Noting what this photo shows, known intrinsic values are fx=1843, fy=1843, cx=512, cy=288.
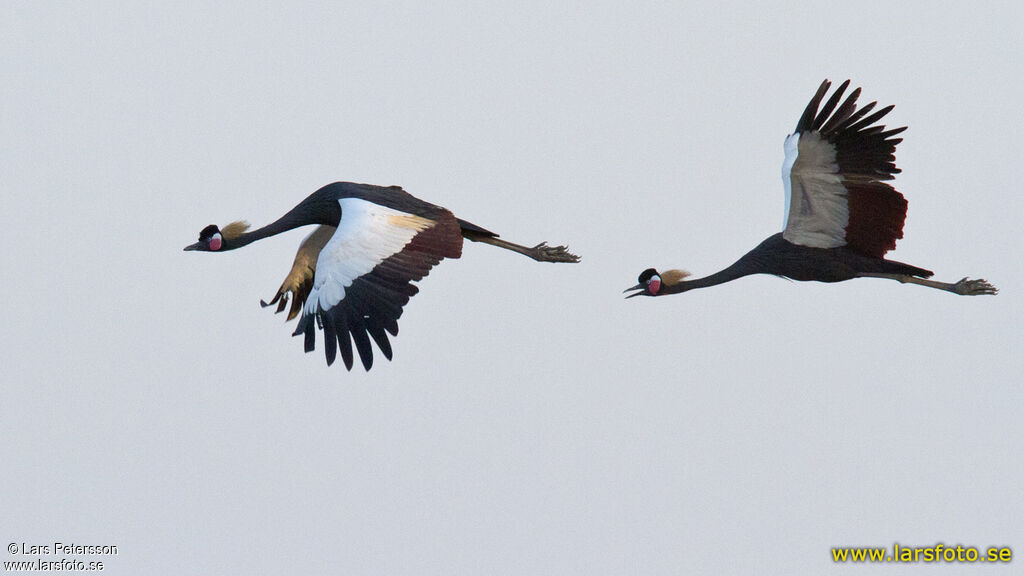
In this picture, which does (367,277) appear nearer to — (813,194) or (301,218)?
(301,218)

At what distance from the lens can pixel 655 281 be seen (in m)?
16.3

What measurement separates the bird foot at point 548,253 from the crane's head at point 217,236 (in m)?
2.75

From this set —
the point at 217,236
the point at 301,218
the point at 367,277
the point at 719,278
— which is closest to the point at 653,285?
the point at 719,278

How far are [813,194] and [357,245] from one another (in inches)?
153

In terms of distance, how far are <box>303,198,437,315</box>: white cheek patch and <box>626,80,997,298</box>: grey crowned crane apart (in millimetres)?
2270

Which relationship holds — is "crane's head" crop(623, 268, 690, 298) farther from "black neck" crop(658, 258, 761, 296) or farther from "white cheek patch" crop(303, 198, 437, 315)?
"white cheek patch" crop(303, 198, 437, 315)

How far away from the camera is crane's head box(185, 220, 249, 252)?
57.3ft

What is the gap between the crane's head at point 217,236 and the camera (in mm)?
17453

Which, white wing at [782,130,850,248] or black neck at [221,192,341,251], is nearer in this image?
white wing at [782,130,850,248]

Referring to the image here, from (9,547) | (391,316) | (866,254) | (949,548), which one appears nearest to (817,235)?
(866,254)

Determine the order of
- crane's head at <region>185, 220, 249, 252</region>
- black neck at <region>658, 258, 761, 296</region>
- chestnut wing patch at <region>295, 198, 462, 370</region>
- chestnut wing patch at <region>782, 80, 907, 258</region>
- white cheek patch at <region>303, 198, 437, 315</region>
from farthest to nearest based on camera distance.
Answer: crane's head at <region>185, 220, 249, 252</region>, black neck at <region>658, 258, 761, 296</region>, chestnut wing patch at <region>782, 80, 907, 258</region>, white cheek patch at <region>303, 198, 437, 315</region>, chestnut wing patch at <region>295, 198, 462, 370</region>

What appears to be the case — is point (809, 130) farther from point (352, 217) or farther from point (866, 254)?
point (352, 217)

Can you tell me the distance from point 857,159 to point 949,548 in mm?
3335

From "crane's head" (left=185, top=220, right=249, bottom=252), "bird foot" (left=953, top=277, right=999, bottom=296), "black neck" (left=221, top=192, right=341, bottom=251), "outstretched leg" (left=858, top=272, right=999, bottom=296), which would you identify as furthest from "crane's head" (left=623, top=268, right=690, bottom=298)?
"crane's head" (left=185, top=220, right=249, bottom=252)
